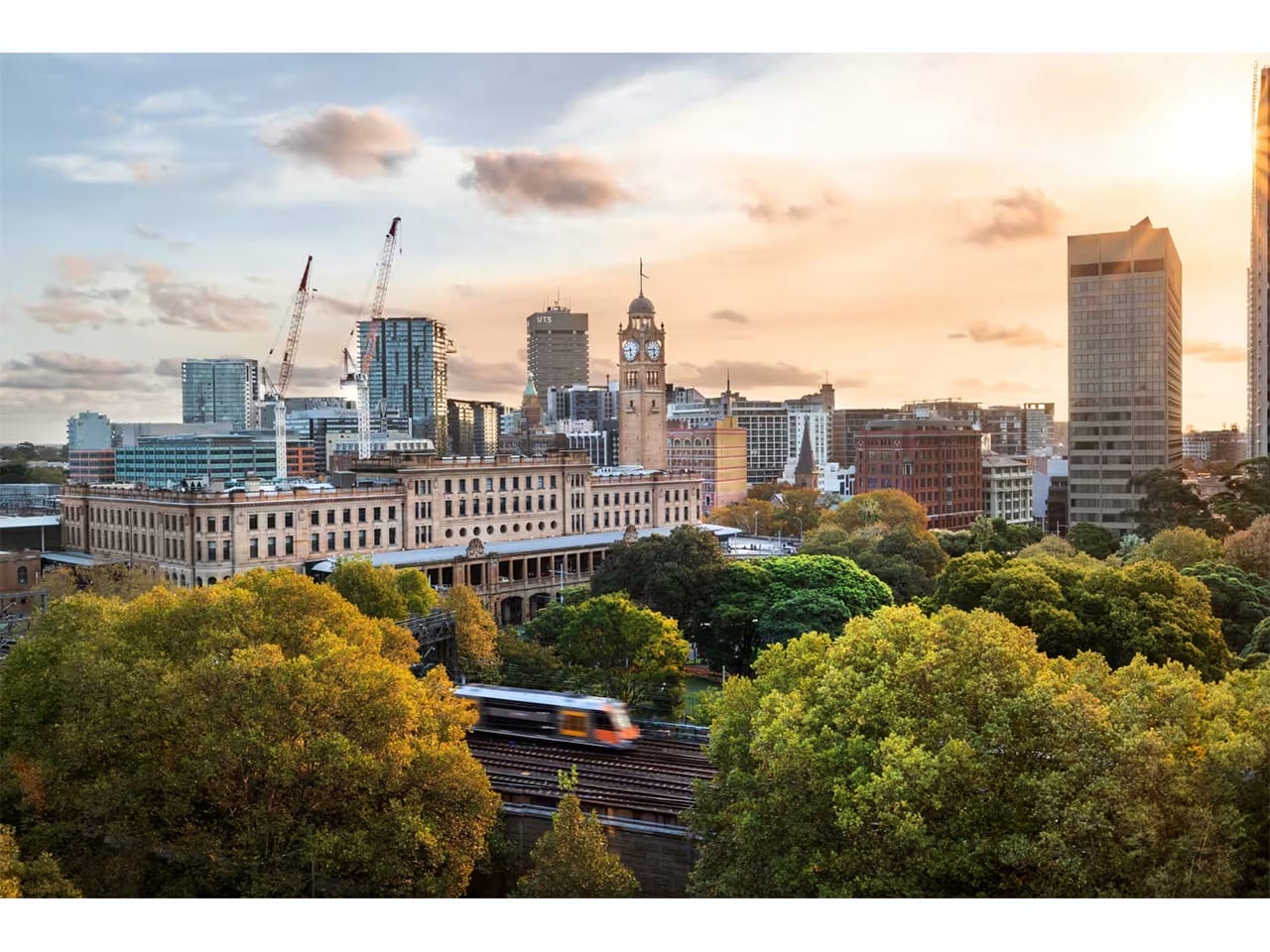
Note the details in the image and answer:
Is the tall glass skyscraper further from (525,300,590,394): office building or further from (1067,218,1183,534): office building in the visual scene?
(1067,218,1183,534): office building

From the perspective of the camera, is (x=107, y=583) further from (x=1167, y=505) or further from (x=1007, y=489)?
(x=1007, y=489)

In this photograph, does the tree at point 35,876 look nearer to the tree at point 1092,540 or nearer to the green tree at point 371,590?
the green tree at point 371,590

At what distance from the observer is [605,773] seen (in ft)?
57.6

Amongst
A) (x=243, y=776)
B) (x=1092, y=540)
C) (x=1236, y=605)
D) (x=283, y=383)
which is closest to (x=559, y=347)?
(x=283, y=383)

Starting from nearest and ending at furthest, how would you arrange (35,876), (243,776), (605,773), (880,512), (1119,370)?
(35,876)
(243,776)
(605,773)
(1119,370)
(880,512)

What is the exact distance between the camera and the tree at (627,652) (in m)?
22.6

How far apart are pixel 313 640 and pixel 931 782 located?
305 inches

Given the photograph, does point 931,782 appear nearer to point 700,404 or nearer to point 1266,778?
point 1266,778

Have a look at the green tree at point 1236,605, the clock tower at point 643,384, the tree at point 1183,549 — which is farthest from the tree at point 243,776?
the clock tower at point 643,384

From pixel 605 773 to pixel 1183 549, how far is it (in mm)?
20011

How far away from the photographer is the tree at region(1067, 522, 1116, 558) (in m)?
39.3

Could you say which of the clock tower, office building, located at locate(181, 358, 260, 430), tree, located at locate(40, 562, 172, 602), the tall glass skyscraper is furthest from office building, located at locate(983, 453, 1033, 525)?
the tall glass skyscraper

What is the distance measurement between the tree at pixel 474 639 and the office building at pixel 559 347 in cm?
2676

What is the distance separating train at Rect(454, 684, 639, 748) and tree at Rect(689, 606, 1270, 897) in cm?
619
